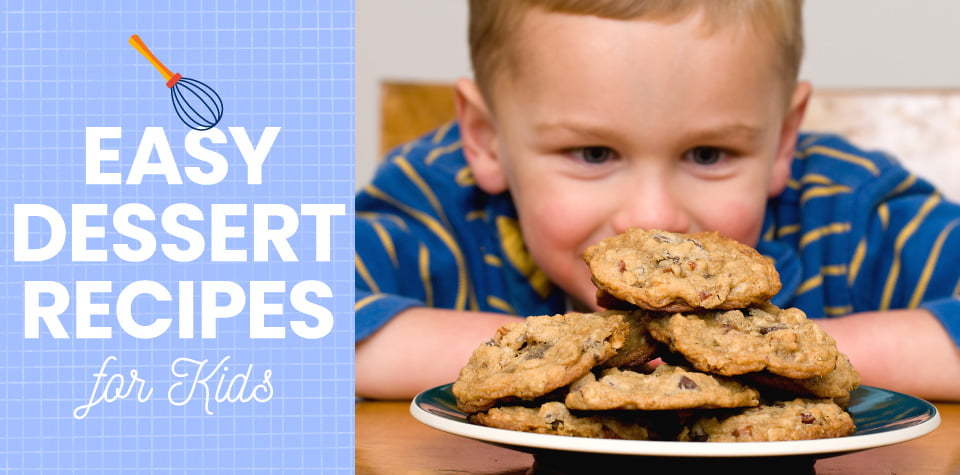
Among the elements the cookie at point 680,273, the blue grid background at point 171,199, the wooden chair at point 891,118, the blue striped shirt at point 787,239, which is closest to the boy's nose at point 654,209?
the blue striped shirt at point 787,239

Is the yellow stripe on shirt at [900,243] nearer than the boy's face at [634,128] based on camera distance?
No

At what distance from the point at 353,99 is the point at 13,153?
0.19 m

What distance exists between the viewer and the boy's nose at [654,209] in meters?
1.16

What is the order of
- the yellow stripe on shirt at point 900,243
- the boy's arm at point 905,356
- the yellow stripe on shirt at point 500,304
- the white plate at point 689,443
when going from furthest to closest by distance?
the yellow stripe on shirt at point 500,304
the yellow stripe on shirt at point 900,243
the boy's arm at point 905,356
the white plate at point 689,443

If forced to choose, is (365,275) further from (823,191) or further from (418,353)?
(823,191)

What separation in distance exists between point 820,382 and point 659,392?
14 cm

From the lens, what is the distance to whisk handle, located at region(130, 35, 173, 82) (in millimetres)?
542

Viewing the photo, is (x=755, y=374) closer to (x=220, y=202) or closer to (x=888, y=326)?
(x=220, y=202)

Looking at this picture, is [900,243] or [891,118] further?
[891,118]

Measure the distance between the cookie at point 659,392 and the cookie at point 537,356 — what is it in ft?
0.05

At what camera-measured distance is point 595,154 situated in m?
1.23

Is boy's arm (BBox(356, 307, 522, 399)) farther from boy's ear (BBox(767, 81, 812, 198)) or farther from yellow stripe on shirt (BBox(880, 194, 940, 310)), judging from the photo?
yellow stripe on shirt (BBox(880, 194, 940, 310))

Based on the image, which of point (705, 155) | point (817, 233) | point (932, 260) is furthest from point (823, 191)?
point (705, 155)

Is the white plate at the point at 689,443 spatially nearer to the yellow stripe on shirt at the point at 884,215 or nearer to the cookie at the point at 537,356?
the cookie at the point at 537,356
